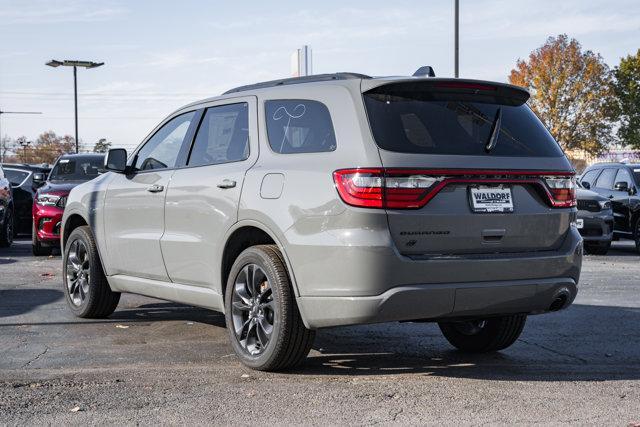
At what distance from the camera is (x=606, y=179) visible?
18.7 metres

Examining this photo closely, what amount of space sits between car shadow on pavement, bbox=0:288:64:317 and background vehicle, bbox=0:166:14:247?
639 cm

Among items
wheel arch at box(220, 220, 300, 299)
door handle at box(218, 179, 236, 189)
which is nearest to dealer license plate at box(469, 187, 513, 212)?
wheel arch at box(220, 220, 300, 299)

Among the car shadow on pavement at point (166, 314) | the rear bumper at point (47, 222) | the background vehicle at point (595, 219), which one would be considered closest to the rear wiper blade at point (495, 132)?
the car shadow on pavement at point (166, 314)

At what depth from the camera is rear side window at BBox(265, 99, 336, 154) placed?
18.9 ft

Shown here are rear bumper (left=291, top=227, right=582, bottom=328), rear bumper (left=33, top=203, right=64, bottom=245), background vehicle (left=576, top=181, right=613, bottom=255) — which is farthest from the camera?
background vehicle (left=576, top=181, right=613, bottom=255)

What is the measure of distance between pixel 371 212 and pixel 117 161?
3.09 meters

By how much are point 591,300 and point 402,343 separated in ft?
11.5

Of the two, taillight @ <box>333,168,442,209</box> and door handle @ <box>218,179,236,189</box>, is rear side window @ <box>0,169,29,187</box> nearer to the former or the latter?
door handle @ <box>218,179,236,189</box>

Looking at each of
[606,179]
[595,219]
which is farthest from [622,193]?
[595,219]

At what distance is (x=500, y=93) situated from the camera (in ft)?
19.8

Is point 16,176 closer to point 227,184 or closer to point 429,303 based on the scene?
point 227,184

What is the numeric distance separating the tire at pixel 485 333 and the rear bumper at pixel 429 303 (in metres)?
0.92

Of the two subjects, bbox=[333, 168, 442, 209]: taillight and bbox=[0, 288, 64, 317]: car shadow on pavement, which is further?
bbox=[0, 288, 64, 317]: car shadow on pavement

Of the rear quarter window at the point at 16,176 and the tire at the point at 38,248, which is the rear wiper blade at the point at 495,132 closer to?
the tire at the point at 38,248
